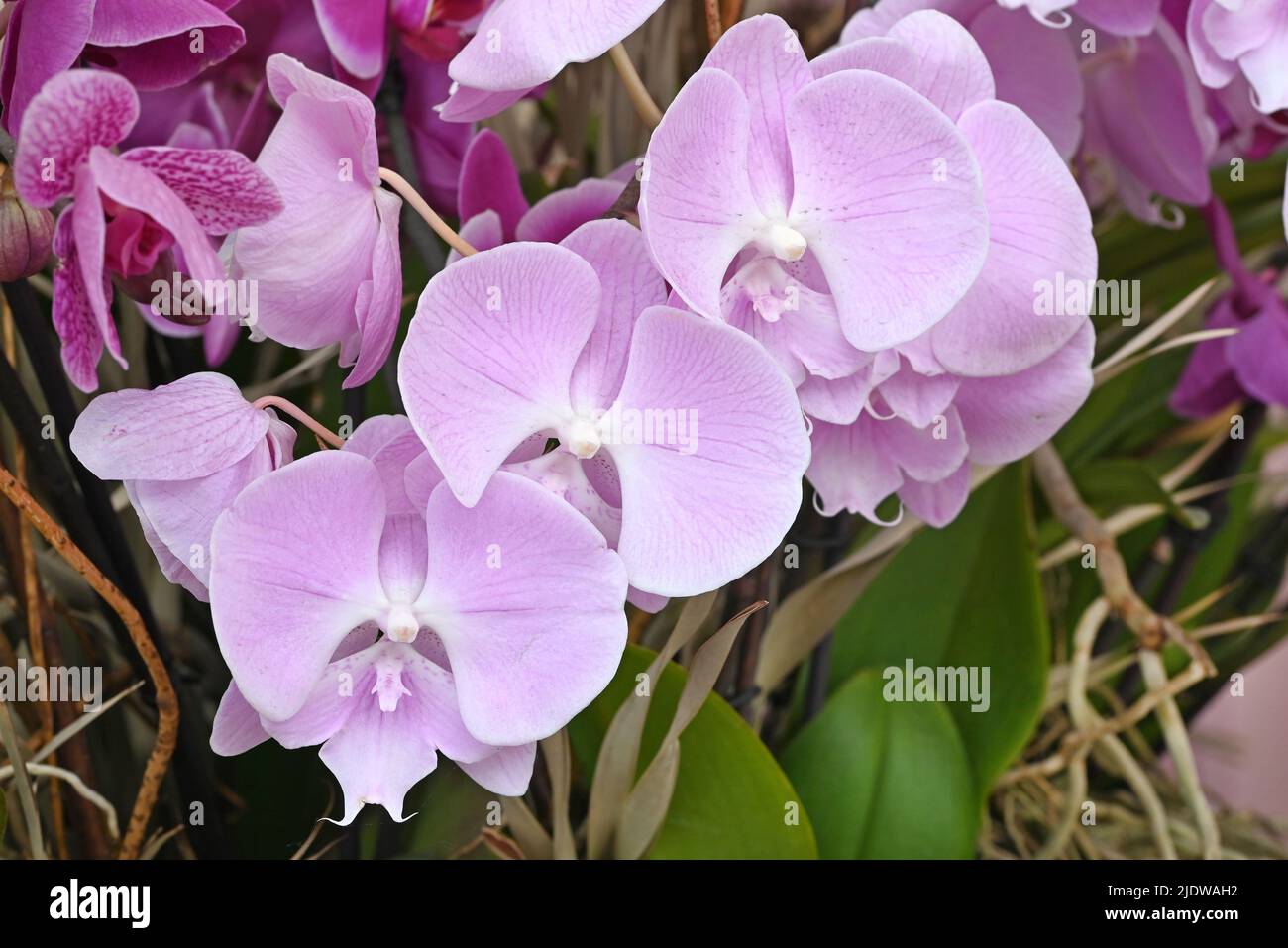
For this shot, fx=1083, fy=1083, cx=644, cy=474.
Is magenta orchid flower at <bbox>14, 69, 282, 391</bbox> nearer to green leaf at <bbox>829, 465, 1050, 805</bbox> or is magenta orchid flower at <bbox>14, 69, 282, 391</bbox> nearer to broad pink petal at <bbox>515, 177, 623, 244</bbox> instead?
broad pink petal at <bbox>515, 177, 623, 244</bbox>

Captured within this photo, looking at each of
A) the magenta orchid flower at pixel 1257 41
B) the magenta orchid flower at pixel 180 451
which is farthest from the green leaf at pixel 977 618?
the magenta orchid flower at pixel 180 451

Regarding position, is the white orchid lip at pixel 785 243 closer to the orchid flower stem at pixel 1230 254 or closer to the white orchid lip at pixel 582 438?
the white orchid lip at pixel 582 438

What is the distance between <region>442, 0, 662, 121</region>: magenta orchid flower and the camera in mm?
218

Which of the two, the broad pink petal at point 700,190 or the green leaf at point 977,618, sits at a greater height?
the broad pink petal at point 700,190

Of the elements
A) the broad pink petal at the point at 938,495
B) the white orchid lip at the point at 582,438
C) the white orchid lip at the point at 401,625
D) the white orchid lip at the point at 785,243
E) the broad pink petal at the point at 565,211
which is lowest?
the white orchid lip at the point at 401,625

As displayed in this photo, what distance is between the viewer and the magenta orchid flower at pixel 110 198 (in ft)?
0.63

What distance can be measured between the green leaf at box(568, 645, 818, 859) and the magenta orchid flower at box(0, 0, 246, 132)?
18 cm

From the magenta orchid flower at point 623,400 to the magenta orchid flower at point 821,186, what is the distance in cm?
2

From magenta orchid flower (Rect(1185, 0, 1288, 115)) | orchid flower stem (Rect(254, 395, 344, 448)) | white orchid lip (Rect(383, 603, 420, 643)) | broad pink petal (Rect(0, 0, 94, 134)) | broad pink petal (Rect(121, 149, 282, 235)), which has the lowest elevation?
white orchid lip (Rect(383, 603, 420, 643))

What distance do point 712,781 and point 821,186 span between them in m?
0.17

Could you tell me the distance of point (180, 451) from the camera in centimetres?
23

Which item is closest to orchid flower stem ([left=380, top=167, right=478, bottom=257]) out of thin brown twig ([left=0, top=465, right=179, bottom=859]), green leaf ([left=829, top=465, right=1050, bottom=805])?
thin brown twig ([left=0, top=465, right=179, bottom=859])

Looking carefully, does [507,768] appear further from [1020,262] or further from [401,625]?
[1020,262]

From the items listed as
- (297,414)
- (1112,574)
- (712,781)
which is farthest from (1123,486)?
(297,414)
